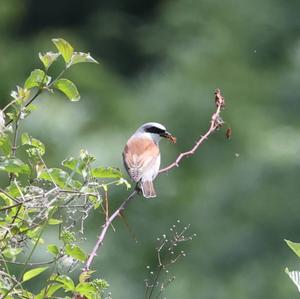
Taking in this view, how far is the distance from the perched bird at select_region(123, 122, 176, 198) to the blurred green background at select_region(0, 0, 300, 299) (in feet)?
7.33

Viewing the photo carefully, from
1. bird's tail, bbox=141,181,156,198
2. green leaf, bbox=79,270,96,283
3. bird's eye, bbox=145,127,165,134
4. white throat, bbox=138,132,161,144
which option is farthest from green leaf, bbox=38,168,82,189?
white throat, bbox=138,132,161,144

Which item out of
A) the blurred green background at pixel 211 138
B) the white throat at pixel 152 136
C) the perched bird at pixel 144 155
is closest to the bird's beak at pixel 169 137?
the perched bird at pixel 144 155

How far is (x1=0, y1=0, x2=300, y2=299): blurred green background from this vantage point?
7004 mm

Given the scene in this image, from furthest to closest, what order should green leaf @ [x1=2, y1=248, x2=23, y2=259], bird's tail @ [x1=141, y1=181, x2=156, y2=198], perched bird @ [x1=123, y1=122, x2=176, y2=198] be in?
perched bird @ [x1=123, y1=122, x2=176, y2=198], bird's tail @ [x1=141, y1=181, x2=156, y2=198], green leaf @ [x1=2, y1=248, x2=23, y2=259]

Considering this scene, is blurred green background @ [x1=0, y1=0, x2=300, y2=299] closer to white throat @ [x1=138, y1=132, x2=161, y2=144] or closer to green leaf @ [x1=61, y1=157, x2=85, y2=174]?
white throat @ [x1=138, y1=132, x2=161, y2=144]

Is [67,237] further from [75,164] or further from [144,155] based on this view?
[144,155]

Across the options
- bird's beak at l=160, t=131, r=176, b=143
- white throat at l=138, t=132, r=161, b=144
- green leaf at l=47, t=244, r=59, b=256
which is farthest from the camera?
white throat at l=138, t=132, r=161, b=144

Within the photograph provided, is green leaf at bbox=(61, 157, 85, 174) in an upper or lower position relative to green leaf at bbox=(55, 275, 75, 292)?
upper

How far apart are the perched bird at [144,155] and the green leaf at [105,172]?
1.79 m

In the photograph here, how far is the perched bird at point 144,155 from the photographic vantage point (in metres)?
3.72

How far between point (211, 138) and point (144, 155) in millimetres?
4172

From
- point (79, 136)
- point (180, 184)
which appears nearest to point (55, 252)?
point (79, 136)

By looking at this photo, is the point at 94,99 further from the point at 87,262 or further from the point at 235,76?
the point at 87,262

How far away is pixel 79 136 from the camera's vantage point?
7289 mm
